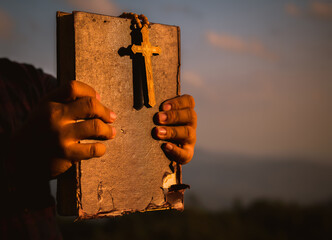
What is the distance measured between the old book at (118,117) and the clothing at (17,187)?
0.34 metres

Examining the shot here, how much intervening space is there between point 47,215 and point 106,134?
120cm

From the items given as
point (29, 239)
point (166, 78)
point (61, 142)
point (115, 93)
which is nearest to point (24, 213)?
point (29, 239)

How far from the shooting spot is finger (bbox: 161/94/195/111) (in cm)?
195

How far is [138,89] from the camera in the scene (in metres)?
1.87

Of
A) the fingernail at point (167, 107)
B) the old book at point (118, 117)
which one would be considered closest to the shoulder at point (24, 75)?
the old book at point (118, 117)

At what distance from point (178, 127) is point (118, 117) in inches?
14.3

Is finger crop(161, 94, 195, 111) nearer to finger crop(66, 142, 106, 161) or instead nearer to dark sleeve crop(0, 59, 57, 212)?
finger crop(66, 142, 106, 161)

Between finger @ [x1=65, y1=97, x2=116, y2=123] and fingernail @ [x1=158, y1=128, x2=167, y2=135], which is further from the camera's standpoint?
fingernail @ [x1=158, y1=128, x2=167, y2=135]

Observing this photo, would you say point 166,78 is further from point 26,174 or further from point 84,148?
point 26,174

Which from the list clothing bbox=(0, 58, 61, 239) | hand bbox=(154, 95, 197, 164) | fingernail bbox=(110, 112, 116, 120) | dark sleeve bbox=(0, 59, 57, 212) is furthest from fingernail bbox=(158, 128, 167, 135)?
dark sleeve bbox=(0, 59, 57, 212)

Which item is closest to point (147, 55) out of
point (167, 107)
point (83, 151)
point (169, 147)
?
point (167, 107)

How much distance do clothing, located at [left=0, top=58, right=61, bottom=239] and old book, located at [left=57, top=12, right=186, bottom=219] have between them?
1.10 ft

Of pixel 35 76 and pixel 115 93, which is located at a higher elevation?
pixel 35 76

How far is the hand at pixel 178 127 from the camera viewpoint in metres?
1.92
